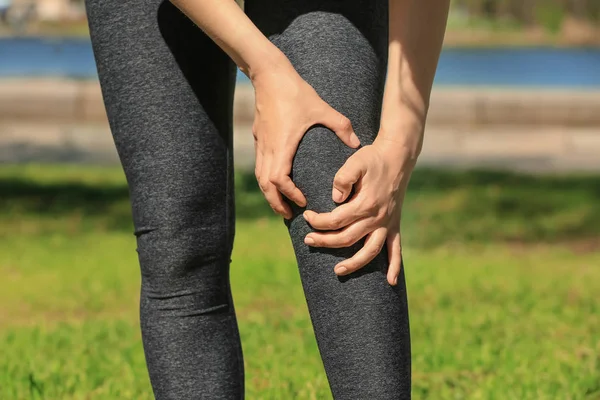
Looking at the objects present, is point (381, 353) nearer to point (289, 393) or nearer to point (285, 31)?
point (285, 31)

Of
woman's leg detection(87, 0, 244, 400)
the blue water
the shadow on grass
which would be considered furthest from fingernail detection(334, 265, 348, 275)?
the blue water

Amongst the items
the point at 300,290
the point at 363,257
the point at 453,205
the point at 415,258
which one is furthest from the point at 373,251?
the point at 453,205

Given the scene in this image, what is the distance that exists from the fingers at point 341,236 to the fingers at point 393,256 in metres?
0.07

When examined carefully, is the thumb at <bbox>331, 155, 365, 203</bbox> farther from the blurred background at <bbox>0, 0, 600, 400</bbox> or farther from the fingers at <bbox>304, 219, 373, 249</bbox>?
the blurred background at <bbox>0, 0, 600, 400</bbox>

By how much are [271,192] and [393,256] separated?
0.21 meters

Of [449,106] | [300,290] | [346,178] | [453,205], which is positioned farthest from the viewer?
[449,106]

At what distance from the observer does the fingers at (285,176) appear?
1.42 metres

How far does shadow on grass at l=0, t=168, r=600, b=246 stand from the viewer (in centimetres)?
615

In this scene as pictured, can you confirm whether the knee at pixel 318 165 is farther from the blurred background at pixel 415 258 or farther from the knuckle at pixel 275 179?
the blurred background at pixel 415 258

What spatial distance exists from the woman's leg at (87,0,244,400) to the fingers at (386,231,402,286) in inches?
13.8

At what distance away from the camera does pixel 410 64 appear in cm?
155

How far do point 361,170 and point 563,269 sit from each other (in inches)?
160

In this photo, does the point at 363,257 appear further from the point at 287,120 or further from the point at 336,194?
the point at 287,120

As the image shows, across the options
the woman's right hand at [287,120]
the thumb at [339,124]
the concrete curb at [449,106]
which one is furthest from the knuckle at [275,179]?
the concrete curb at [449,106]
